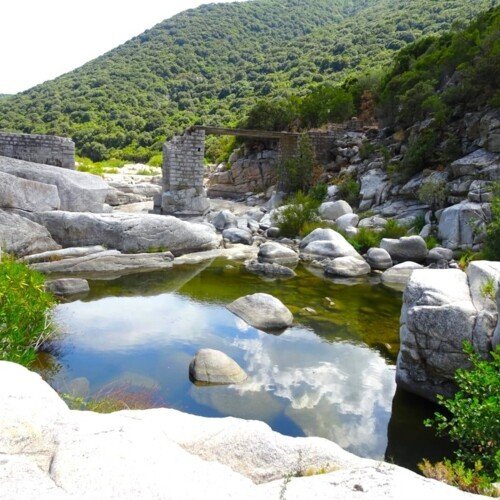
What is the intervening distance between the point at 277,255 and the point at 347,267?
2.22 m

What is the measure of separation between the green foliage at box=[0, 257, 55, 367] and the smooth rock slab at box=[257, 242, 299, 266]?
7.33 m

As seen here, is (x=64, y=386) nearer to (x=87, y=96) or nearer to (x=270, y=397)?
(x=270, y=397)

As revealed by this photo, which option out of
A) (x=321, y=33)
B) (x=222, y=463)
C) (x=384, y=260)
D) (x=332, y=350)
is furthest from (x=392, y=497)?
(x=321, y=33)

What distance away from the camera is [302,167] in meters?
23.0

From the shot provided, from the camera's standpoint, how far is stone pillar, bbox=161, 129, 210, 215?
65.6 feet

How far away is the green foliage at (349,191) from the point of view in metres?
19.7

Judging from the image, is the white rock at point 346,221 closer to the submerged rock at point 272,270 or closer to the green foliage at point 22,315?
the submerged rock at point 272,270

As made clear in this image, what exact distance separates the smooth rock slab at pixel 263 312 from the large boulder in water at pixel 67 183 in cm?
702

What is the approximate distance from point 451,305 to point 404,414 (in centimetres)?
142

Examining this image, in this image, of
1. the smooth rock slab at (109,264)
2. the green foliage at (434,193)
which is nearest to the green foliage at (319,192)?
the green foliage at (434,193)

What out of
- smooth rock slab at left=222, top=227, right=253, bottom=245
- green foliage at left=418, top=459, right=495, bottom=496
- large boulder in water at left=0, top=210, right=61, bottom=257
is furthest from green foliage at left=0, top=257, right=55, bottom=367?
smooth rock slab at left=222, top=227, right=253, bottom=245

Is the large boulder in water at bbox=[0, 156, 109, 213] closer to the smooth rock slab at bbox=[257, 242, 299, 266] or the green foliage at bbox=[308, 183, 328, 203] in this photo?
the smooth rock slab at bbox=[257, 242, 299, 266]

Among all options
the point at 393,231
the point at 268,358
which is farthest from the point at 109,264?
the point at 393,231

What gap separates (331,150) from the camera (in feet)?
79.5
